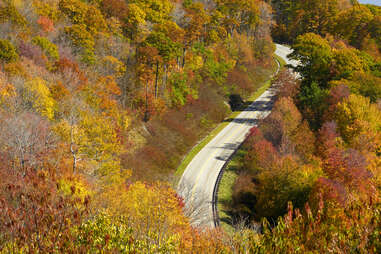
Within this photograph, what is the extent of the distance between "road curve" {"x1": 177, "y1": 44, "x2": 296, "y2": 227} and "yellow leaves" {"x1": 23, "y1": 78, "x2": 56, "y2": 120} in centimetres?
1655

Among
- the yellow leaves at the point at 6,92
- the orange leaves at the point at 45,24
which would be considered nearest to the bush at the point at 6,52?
the yellow leaves at the point at 6,92

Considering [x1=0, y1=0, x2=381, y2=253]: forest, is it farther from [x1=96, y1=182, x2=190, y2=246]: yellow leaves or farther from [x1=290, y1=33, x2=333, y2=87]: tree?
[x1=290, y1=33, x2=333, y2=87]: tree

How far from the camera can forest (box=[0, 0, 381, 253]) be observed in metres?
10.5

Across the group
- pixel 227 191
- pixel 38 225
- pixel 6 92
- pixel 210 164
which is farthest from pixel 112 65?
pixel 38 225

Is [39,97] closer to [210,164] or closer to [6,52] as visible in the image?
[6,52]

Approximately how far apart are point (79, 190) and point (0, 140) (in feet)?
26.8

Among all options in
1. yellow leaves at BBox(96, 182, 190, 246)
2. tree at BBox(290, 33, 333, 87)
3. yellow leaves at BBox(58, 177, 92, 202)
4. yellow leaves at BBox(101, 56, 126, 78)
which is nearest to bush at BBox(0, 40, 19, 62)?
yellow leaves at BBox(101, 56, 126, 78)

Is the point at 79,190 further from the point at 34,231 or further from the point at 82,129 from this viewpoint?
the point at 34,231

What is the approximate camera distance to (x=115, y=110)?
1524 inches

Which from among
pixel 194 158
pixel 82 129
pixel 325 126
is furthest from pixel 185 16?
pixel 82 129

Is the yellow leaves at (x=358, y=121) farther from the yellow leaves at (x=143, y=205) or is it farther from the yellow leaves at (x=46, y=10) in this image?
the yellow leaves at (x=46, y=10)

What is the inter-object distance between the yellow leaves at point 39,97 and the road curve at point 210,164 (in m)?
16.5

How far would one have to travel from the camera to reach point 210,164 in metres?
45.9

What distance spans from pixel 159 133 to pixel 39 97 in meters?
21.0
